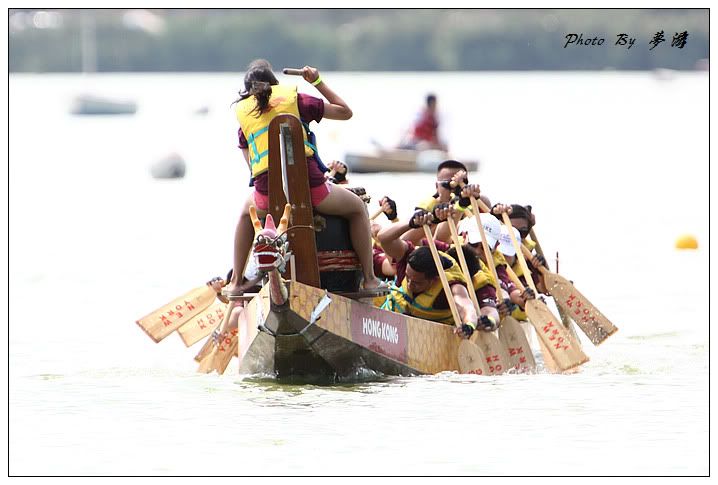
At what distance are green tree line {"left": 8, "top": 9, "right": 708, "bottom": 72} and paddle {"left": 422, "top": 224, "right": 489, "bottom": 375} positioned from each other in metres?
44.5

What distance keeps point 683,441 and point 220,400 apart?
3.17m

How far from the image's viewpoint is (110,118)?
210ft

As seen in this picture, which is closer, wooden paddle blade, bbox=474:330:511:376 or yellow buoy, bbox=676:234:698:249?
wooden paddle blade, bbox=474:330:511:376

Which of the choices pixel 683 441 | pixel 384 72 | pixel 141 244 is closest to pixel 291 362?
pixel 683 441

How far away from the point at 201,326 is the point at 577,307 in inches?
124

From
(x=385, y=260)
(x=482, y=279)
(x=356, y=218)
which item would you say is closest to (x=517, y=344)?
(x=482, y=279)

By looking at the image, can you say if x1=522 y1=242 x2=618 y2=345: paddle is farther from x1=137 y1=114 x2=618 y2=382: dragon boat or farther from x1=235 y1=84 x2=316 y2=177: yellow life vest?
x1=235 y1=84 x2=316 y2=177: yellow life vest

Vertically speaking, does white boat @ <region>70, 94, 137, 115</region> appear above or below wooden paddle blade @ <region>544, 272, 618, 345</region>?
above

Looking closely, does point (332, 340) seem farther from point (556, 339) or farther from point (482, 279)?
point (556, 339)

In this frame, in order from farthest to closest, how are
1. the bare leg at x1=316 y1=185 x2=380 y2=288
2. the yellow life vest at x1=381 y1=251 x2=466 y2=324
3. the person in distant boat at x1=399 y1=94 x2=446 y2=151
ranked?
the person in distant boat at x1=399 y1=94 x2=446 y2=151 < the yellow life vest at x1=381 y1=251 x2=466 y2=324 < the bare leg at x1=316 y1=185 x2=380 y2=288

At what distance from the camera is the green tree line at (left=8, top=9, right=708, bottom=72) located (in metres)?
64.4

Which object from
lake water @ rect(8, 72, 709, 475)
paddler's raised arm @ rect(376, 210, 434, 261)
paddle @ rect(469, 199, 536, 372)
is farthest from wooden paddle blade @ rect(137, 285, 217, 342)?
paddle @ rect(469, 199, 536, 372)

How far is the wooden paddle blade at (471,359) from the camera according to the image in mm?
12320

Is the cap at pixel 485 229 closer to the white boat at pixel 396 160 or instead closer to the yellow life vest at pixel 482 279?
the yellow life vest at pixel 482 279
